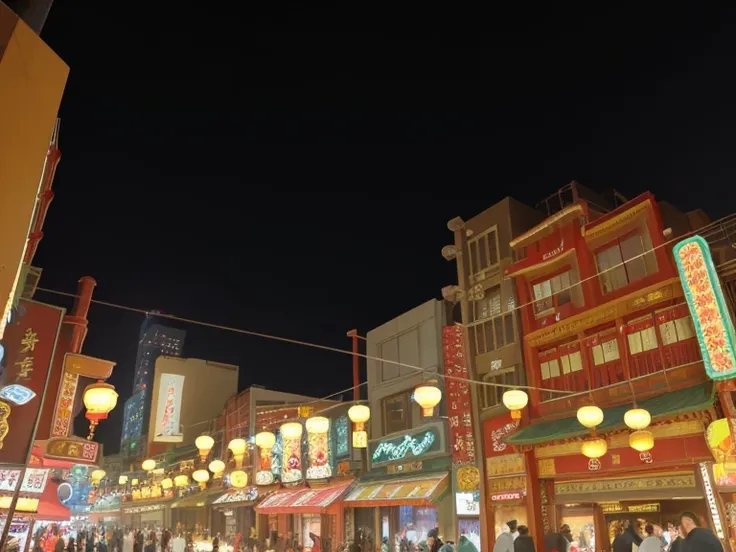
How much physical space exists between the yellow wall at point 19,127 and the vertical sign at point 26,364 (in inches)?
322

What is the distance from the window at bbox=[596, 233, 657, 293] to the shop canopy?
352cm

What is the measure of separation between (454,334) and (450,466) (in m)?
4.55

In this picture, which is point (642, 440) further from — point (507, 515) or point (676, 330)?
point (507, 515)

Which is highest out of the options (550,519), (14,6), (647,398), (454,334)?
(454,334)

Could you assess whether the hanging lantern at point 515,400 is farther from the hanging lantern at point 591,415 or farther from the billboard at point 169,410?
the billboard at point 169,410

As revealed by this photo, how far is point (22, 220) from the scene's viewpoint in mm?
5309

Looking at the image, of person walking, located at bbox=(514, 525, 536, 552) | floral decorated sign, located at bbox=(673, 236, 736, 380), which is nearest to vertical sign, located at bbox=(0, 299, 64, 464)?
person walking, located at bbox=(514, 525, 536, 552)

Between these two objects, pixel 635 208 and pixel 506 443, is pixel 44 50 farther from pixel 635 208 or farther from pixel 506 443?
pixel 506 443

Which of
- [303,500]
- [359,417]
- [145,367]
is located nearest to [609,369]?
[359,417]

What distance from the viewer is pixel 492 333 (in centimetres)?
2009

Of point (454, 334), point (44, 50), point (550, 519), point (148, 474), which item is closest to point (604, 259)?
point (454, 334)

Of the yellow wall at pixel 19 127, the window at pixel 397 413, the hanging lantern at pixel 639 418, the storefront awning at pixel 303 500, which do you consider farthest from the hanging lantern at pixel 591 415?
the storefront awning at pixel 303 500

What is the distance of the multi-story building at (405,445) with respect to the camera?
65.7 feet

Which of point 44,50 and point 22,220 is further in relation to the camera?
point 44,50
